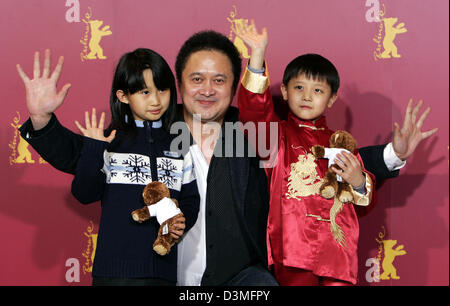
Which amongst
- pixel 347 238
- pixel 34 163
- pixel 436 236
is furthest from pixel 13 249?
pixel 436 236

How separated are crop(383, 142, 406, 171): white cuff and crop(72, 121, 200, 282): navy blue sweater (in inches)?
29.5

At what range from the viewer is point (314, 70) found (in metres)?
1.75

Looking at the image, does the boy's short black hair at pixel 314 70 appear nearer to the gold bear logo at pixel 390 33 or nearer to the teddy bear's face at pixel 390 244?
the gold bear logo at pixel 390 33

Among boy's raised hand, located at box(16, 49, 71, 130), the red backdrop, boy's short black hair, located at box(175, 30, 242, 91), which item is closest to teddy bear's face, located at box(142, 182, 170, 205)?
boy's raised hand, located at box(16, 49, 71, 130)

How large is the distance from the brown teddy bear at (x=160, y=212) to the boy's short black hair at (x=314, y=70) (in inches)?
26.2

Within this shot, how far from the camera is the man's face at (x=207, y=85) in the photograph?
1.71 m

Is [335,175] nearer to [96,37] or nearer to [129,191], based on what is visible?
[129,191]

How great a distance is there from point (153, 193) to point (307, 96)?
660 millimetres

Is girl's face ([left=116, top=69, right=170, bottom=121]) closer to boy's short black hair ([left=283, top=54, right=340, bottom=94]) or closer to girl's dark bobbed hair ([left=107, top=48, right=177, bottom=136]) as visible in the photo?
girl's dark bobbed hair ([left=107, top=48, right=177, bottom=136])

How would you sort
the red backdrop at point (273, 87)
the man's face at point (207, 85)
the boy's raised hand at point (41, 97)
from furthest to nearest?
the red backdrop at point (273, 87)
the man's face at point (207, 85)
the boy's raised hand at point (41, 97)

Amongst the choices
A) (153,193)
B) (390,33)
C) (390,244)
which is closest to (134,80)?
(153,193)

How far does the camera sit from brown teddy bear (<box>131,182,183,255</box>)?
146 cm

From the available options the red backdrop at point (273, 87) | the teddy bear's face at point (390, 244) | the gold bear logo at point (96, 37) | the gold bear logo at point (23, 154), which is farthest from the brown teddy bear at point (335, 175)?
the gold bear logo at point (23, 154)
